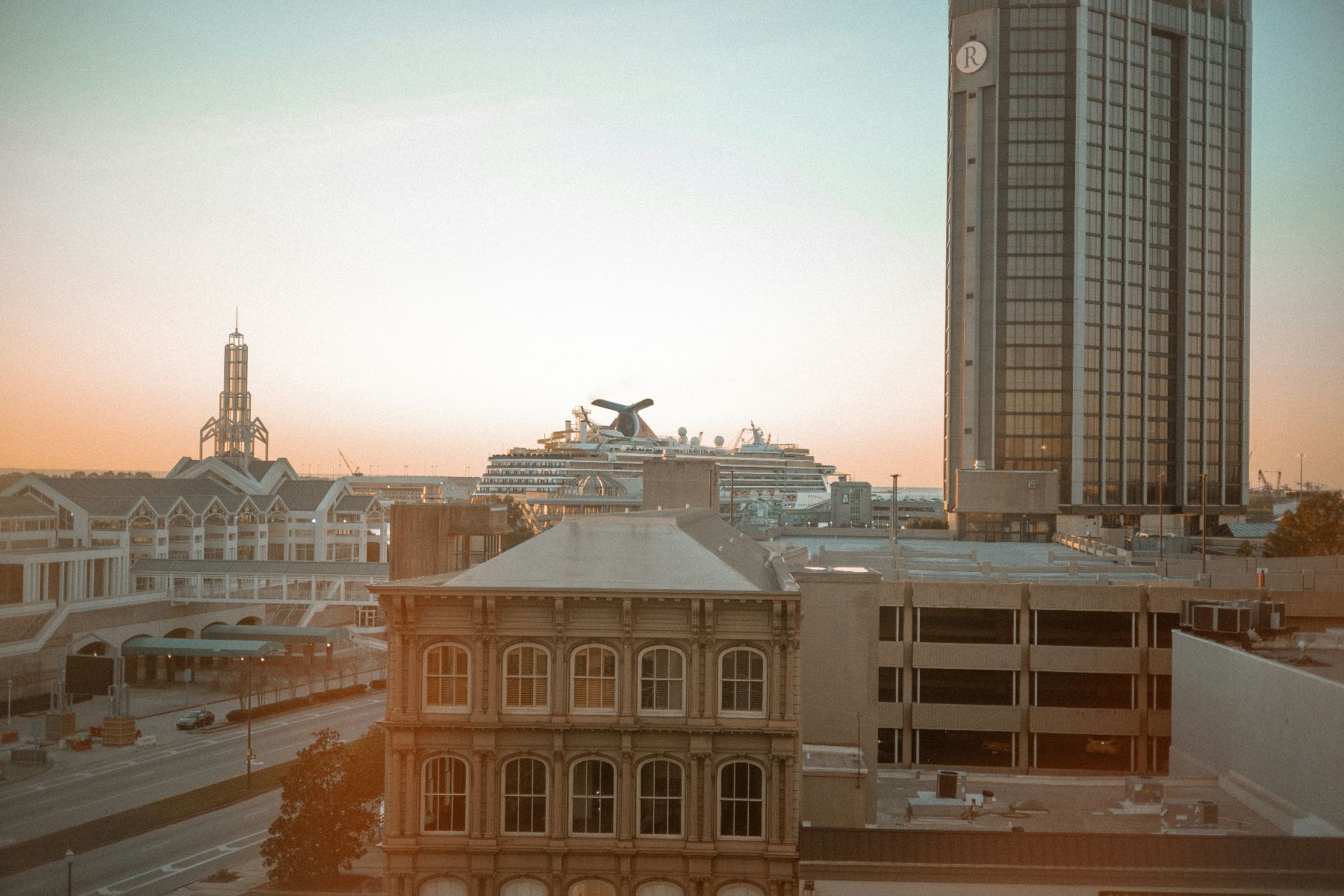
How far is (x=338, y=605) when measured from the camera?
66250 mm

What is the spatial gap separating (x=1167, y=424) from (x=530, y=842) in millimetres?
72283

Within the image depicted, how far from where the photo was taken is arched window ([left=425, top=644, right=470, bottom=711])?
17.0 metres

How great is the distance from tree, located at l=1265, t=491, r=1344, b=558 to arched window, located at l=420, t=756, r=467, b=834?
49895 mm

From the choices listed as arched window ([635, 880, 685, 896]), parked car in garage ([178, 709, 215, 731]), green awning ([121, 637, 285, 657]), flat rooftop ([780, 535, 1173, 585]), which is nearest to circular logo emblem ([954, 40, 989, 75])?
flat rooftop ([780, 535, 1173, 585])

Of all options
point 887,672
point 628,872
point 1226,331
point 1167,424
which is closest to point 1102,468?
point 1167,424

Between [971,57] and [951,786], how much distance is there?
60.5 m

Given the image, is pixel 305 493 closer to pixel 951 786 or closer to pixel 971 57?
pixel 971 57

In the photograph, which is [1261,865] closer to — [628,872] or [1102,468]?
[628,872]

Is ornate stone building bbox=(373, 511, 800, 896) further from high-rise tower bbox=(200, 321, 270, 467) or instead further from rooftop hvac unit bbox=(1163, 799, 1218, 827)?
high-rise tower bbox=(200, 321, 270, 467)

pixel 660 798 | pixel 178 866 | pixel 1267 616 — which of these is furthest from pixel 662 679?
pixel 178 866

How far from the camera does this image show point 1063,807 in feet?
65.5

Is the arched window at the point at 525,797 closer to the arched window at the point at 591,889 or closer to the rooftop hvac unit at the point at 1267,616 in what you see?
the arched window at the point at 591,889

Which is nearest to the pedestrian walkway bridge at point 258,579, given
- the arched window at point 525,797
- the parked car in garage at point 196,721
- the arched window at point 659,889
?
the parked car in garage at point 196,721

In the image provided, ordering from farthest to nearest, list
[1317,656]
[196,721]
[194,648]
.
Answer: [194,648]
[196,721]
[1317,656]
